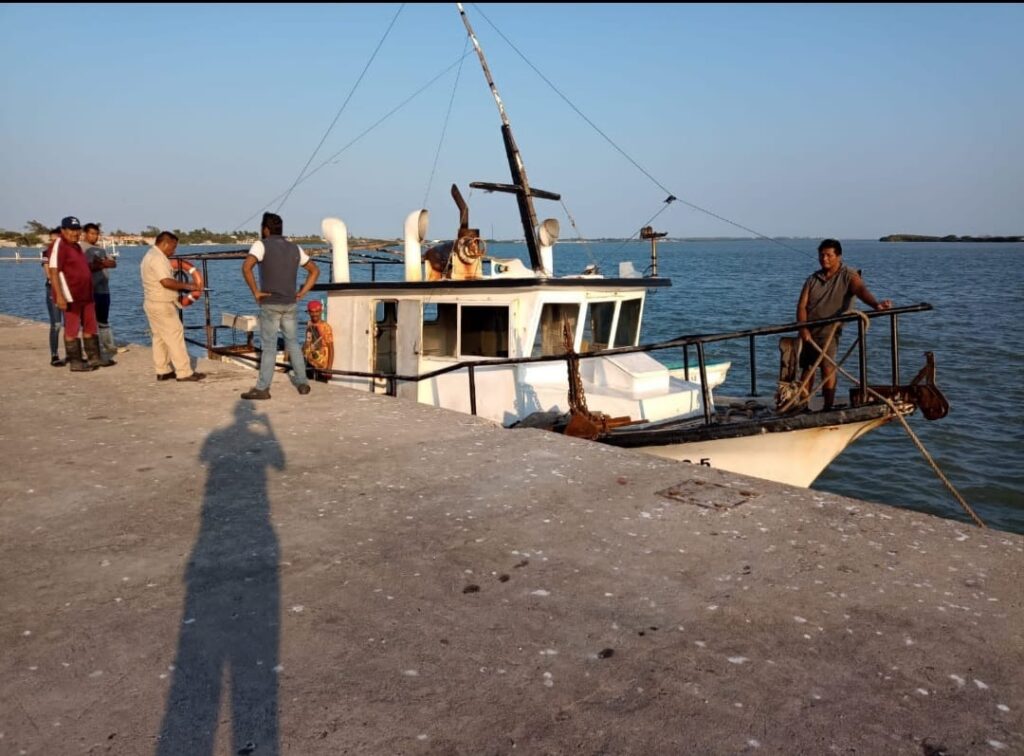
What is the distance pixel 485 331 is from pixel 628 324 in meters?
2.17

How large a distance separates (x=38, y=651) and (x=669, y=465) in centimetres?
375

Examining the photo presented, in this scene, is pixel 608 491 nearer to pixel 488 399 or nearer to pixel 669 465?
pixel 669 465

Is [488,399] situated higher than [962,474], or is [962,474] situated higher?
[488,399]

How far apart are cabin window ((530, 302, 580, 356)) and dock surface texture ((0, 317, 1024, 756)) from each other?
4666 mm

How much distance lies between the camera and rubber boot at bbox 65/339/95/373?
909 cm

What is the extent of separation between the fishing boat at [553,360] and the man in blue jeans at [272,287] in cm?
101

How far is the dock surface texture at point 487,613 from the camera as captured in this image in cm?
236

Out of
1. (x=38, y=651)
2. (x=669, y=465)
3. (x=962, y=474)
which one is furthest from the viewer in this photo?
(x=962, y=474)

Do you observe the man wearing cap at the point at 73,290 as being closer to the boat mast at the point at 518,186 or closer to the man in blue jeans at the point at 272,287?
the man in blue jeans at the point at 272,287

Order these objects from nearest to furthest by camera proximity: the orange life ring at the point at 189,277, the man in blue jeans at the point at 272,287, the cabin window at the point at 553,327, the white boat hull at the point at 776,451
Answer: the man in blue jeans at the point at 272,287 < the white boat hull at the point at 776,451 < the orange life ring at the point at 189,277 < the cabin window at the point at 553,327

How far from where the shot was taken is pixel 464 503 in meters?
4.36

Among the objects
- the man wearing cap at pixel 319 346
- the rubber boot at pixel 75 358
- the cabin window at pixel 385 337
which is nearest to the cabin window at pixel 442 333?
the cabin window at pixel 385 337

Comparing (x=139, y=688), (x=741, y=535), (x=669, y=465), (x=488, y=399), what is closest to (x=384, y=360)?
(x=488, y=399)

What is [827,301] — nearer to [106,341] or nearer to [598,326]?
[598,326]
